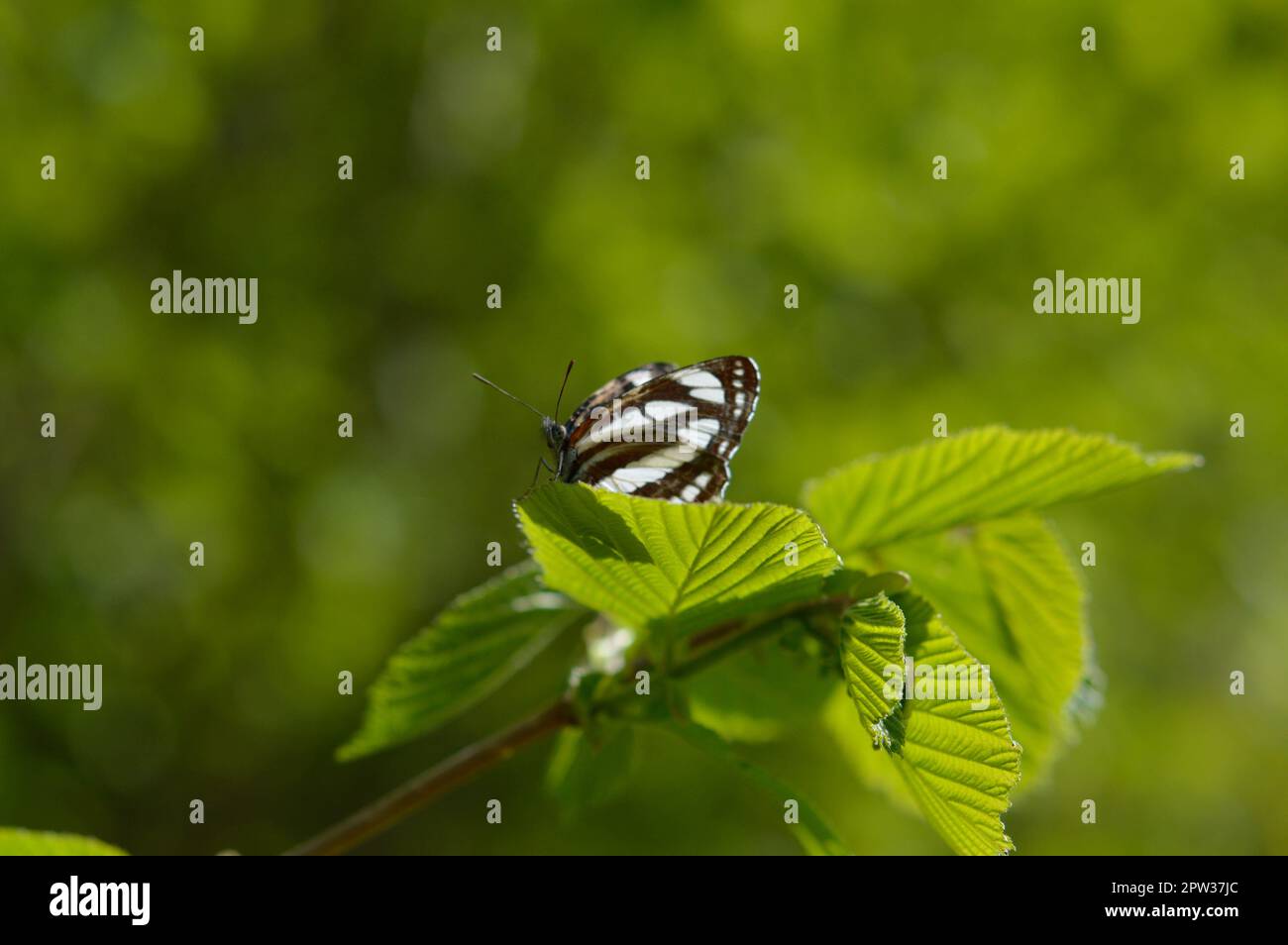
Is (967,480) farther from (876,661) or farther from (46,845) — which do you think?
(46,845)

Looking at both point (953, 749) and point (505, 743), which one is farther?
point (505, 743)

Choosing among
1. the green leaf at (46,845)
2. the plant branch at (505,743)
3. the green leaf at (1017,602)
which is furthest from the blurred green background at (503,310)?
the green leaf at (46,845)

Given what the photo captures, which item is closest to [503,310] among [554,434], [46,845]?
[554,434]

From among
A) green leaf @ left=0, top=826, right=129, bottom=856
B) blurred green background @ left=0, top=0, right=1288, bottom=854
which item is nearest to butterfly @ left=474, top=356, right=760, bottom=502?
green leaf @ left=0, top=826, right=129, bottom=856

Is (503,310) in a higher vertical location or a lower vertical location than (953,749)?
higher

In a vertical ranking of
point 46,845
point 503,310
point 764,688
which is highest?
point 503,310

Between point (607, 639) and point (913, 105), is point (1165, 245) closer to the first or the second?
point (913, 105)
